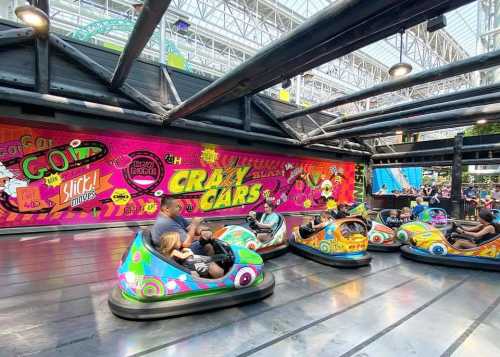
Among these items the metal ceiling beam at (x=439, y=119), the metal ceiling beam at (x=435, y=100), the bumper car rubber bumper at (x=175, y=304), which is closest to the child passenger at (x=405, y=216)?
the metal ceiling beam at (x=439, y=119)

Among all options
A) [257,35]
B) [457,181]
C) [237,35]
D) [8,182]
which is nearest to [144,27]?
[8,182]

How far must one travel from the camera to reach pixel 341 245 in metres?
3.82

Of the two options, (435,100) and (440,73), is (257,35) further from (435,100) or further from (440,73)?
(440,73)

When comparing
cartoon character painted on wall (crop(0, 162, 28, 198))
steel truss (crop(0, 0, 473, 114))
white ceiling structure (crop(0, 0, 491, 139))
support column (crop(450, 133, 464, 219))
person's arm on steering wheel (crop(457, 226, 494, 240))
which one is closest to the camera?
person's arm on steering wheel (crop(457, 226, 494, 240))

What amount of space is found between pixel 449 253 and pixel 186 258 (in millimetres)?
3931

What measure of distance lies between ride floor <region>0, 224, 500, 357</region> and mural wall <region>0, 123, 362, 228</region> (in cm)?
203

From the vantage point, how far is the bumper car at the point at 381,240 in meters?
4.77

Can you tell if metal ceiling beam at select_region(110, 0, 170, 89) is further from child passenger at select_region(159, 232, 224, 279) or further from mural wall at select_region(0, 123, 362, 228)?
mural wall at select_region(0, 123, 362, 228)

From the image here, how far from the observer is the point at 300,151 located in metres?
8.95

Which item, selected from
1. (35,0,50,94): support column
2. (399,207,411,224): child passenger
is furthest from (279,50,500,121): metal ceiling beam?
(35,0,50,94): support column

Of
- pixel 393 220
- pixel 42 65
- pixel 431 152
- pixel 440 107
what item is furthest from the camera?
pixel 431 152

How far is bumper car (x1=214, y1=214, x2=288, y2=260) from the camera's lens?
3830mm

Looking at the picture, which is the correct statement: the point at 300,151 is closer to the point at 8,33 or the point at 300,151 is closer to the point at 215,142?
the point at 215,142

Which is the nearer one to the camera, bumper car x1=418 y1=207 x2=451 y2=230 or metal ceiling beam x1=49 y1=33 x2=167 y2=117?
metal ceiling beam x1=49 y1=33 x2=167 y2=117
